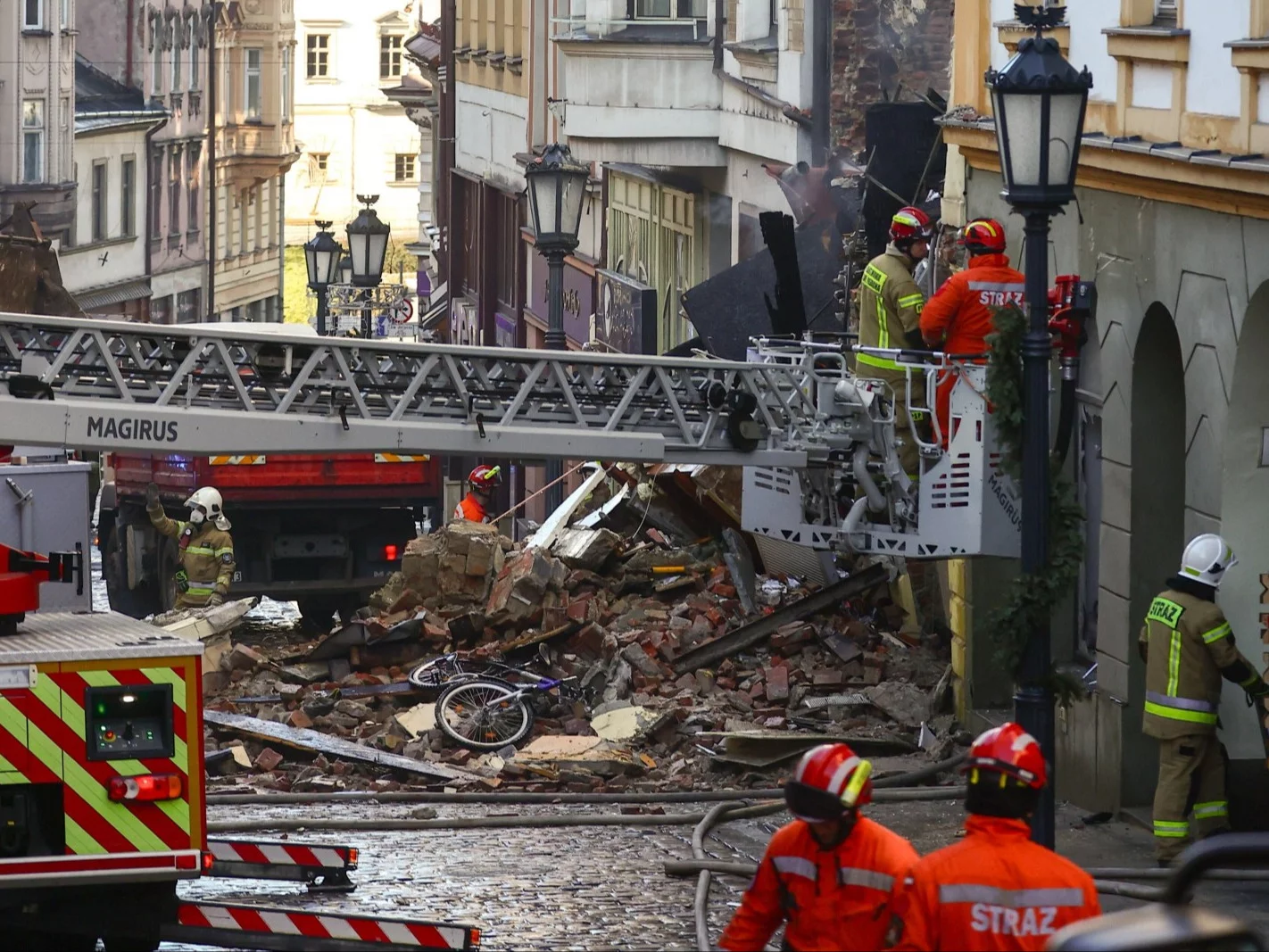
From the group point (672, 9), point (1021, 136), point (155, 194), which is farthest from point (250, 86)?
point (1021, 136)

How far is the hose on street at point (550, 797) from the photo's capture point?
13445 millimetres

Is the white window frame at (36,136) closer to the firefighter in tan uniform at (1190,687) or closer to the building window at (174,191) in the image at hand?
the building window at (174,191)

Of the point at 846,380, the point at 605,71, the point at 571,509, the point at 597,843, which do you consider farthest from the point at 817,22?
the point at 597,843

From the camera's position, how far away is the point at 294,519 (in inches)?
908

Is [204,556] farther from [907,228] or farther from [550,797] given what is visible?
[907,228]

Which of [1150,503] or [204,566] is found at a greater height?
[1150,503]

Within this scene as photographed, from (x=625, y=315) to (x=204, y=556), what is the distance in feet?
25.5

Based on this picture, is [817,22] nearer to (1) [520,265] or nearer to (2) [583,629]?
(2) [583,629]

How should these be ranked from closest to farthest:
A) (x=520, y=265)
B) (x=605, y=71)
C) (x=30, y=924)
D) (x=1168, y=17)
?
(x=30, y=924), (x=1168, y=17), (x=605, y=71), (x=520, y=265)

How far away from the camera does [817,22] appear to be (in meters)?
22.0

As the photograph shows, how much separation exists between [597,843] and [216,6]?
60.4 metres

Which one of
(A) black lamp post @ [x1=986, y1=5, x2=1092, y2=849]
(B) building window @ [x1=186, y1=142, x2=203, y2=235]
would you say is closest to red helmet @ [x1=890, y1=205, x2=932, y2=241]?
(A) black lamp post @ [x1=986, y1=5, x2=1092, y2=849]

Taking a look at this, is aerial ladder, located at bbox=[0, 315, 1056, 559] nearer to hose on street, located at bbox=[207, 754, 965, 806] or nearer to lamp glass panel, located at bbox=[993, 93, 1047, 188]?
hose on street, located at bbox=[207, 754, 965, 806]

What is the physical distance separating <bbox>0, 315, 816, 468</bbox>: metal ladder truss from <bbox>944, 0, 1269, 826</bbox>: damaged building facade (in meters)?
1.80
